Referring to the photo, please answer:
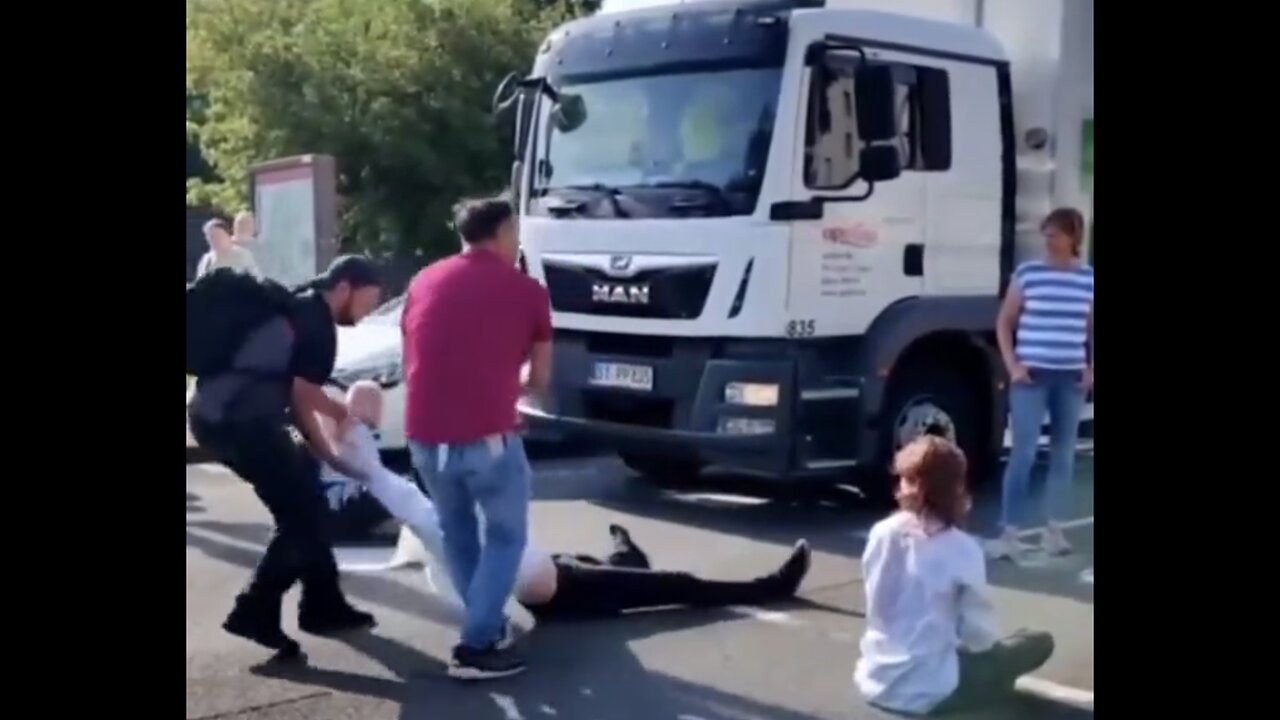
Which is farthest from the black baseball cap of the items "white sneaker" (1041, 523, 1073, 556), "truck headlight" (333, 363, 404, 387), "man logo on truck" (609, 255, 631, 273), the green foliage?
the green foliage

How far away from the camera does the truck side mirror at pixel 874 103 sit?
30.5 feet

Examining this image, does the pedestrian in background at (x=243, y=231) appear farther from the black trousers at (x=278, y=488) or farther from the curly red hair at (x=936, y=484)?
the curly red hair at (x=936, y=484)

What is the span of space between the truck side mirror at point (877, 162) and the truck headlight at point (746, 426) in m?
1.45

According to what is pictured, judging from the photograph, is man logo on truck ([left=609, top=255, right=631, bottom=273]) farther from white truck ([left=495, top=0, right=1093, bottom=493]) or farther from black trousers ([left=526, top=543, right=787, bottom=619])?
black trousers ([left=526, top=543, right=787, bottom=619])

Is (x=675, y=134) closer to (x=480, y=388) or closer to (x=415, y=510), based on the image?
(x=415, y=510)

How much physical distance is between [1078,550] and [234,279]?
450 centimetres

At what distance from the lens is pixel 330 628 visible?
7004 millimetres

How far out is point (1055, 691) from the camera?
592 centimetres

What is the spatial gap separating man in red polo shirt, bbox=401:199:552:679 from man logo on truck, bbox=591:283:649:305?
317cm

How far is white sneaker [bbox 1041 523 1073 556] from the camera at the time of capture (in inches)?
330

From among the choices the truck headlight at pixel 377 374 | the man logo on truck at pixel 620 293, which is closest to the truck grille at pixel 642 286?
the man logo on truck at pixel 620 293
